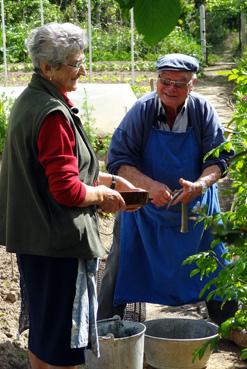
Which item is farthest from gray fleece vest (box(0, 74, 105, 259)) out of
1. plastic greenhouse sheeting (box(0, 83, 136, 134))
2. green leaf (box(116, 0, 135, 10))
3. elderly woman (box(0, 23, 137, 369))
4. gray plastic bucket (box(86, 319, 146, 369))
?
plastic greenhouse sheeting (box(0, 83, 136, 134))

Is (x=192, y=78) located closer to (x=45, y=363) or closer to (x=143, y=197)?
(x=143, y=197)

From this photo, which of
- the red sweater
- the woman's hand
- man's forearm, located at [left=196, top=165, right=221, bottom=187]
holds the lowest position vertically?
man's forearm, located at [left=196, top=165, right=221, bottom=187]

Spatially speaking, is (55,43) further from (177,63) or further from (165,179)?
(165,179)

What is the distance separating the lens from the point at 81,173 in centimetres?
359

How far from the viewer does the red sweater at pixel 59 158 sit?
338 cm

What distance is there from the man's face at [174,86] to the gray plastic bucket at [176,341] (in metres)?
1.14

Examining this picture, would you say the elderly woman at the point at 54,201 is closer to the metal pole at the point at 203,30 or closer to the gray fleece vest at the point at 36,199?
the gray fleece vest at the point at 36,199

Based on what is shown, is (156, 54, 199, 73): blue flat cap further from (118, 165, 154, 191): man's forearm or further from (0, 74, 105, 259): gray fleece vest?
(0, 74, 105, 259): gray fleece vest

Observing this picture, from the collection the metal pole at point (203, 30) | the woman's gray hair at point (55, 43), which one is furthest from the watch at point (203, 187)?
the metal pole at point (203, 30)

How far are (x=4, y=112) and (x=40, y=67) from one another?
5065mm

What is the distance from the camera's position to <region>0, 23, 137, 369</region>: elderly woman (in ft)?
11.2

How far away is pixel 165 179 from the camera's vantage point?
4645mm

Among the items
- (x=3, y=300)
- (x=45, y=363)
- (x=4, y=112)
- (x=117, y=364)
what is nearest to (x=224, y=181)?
(x=4, y=112)

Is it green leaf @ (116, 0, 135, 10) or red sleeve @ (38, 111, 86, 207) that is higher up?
green leaf @ (116, 0, 135, 10)
